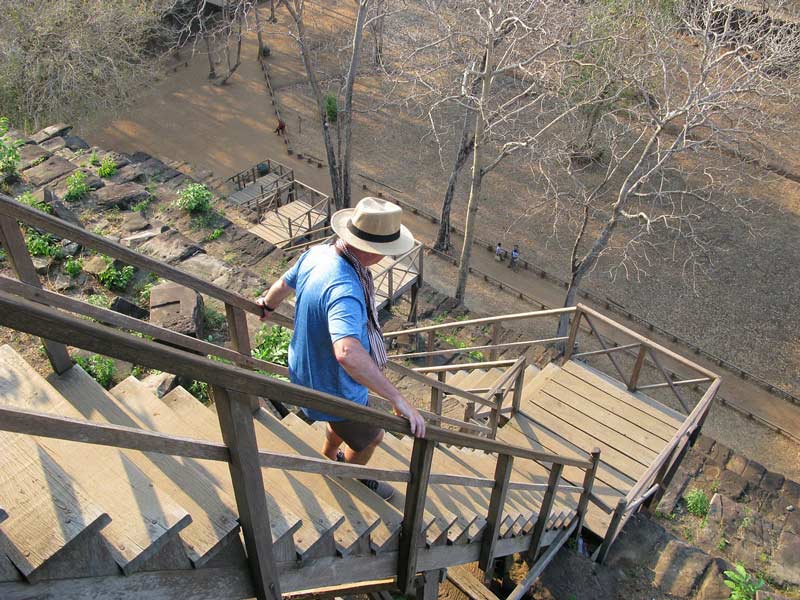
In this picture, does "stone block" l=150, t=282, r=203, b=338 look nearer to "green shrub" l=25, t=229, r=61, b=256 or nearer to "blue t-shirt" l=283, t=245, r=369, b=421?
"green shrub" l=25, t=229, r=61, b=256

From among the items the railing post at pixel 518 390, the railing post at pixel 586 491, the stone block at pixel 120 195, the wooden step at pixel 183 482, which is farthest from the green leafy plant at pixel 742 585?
the stone block at pixel 120 195

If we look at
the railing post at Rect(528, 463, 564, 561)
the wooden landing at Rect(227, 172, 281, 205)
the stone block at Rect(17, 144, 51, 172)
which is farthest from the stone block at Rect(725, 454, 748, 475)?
the wooden landing at Rect(227, 172, 281, 205)

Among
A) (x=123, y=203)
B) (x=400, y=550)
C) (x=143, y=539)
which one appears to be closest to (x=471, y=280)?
(x=123, y=203)

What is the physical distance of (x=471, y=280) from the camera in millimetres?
15562

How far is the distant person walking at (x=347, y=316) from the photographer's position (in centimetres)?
302

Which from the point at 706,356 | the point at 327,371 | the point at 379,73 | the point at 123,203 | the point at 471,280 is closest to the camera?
the point at 327,371

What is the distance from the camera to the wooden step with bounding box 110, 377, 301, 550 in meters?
2.60

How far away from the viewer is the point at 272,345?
6.96 meters

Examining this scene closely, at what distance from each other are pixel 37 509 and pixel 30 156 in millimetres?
8851

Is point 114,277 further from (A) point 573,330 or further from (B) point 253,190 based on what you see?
(B) point 253,190

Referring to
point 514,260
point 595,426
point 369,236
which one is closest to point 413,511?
point 369,236

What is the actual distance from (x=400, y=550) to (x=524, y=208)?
14976mm

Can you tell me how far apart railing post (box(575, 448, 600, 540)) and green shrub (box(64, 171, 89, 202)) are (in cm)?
733

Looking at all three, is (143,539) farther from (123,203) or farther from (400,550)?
(123,203)
